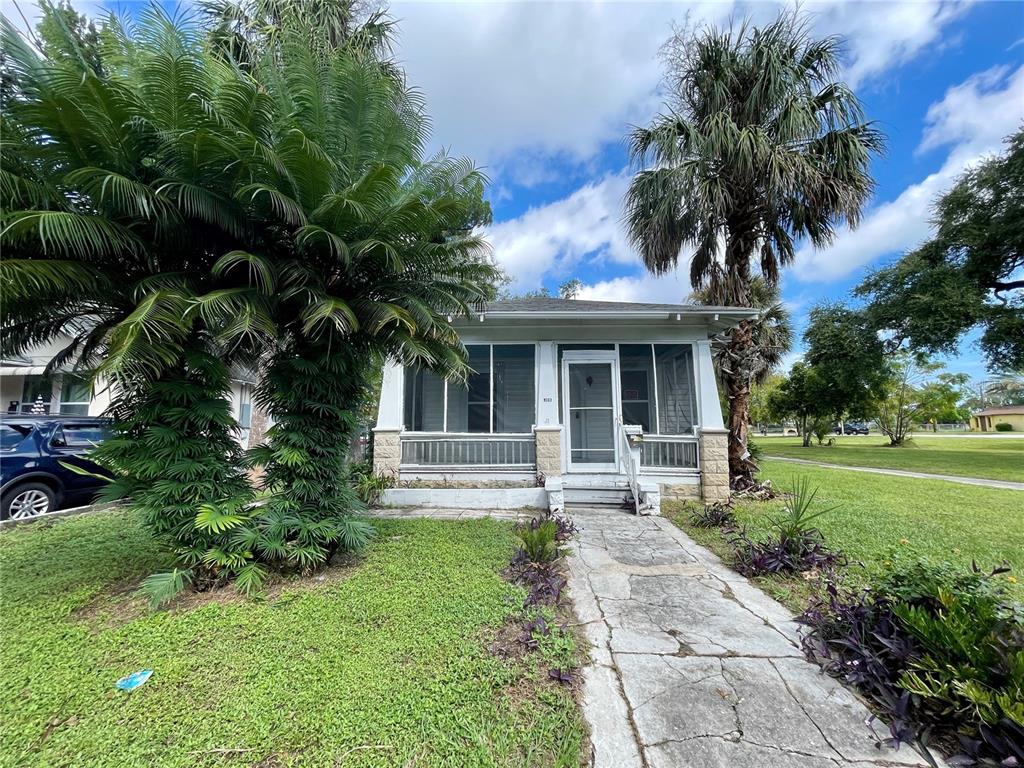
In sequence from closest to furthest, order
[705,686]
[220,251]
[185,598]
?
[705,686] → [185,598] → [220,251]

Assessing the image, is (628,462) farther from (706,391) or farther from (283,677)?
(283,677)

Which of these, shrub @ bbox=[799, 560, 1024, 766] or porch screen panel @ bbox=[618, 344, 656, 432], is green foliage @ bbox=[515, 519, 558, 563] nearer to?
shrub @ bbox=[799, 560, 1024, 766]

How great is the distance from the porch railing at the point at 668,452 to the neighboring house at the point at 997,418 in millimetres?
89290

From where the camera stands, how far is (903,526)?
19.2ft

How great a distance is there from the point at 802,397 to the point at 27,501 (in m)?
34.9

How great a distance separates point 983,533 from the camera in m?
5.48

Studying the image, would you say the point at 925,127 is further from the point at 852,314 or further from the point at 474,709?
the point at 474,709

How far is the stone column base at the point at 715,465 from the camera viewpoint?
7.52 m

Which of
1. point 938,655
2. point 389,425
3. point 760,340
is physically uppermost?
point 760,340

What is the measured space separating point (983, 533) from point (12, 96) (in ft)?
37.5

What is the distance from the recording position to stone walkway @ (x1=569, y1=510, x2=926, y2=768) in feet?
6.43

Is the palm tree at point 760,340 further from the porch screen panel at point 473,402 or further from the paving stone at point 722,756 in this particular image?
the paving stone at point 722,756

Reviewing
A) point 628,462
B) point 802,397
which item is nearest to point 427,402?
point 628,462

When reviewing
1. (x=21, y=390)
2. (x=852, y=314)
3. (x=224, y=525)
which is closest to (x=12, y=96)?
(x=224, y=525)
